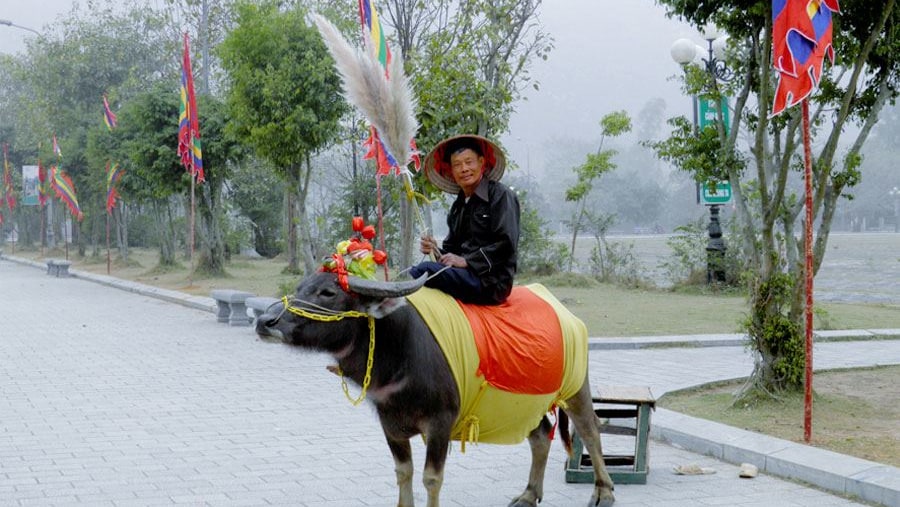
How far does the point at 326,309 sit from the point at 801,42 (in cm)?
452

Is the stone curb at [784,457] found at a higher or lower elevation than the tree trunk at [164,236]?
lower

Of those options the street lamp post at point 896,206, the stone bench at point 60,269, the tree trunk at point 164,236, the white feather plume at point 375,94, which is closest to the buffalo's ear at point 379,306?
the white feather plume at point 375,94

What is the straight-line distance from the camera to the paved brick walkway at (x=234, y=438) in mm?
6672

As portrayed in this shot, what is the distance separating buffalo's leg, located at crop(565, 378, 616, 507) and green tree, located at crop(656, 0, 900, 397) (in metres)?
3.30

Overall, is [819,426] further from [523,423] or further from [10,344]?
[10,344]

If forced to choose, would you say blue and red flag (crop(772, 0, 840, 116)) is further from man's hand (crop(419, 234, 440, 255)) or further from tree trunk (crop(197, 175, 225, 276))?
tree trunk (crop(197, 175, 225, 276))

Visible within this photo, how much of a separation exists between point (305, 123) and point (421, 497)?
563 inches

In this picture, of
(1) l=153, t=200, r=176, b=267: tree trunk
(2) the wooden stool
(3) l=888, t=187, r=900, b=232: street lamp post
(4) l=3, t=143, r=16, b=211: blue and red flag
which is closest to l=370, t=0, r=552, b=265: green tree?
(2) the wooden stool

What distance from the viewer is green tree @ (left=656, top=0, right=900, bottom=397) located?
902 cm

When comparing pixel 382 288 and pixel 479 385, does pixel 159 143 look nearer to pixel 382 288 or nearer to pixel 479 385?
pixel 479 385

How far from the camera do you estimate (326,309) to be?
16.6 feet

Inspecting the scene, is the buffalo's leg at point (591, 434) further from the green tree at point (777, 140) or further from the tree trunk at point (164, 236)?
the tree trunk at point (164, 236)

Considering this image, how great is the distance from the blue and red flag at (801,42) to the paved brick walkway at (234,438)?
2.84m

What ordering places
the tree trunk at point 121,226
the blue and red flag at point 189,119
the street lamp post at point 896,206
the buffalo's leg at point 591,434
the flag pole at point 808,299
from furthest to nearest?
the street lamp post at point 896,206
the tree trunk at point 121,226
the blue and red flag at point 189,119
the flag pole at point 808,299
the buffalo's leg at point 591,434
